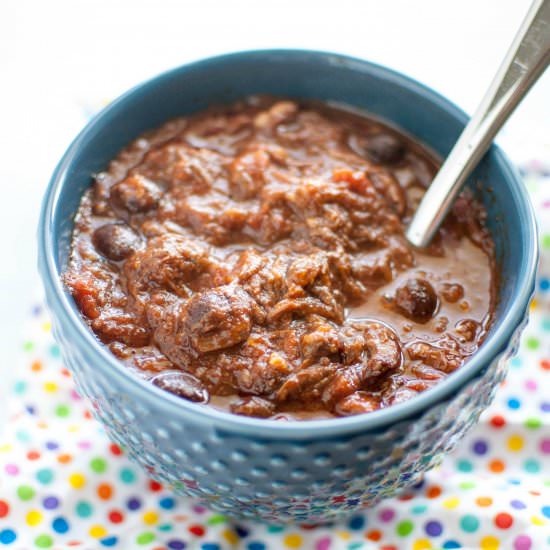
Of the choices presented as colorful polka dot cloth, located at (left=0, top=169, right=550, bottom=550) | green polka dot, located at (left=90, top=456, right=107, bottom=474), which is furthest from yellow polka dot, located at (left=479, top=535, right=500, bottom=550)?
green polka dot, located at (left=90, top=456, right=107, bottom=474)

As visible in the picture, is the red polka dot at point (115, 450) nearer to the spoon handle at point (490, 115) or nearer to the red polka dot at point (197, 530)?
the red polka dot at point (197, 530)

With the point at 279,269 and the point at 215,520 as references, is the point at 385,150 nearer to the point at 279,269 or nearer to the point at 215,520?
the point at 279,269

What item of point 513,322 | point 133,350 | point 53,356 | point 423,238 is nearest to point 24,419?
point 53,356

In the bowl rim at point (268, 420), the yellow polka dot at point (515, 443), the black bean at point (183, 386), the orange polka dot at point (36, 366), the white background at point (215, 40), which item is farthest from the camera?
the white background at point (215, 40)

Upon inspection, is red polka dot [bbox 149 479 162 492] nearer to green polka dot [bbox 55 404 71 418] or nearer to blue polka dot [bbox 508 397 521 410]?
green polka dot [bbox 55 404 71 418]

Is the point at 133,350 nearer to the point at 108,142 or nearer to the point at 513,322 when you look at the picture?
the point at 108,142

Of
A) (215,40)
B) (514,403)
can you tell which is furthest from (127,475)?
(215,40)

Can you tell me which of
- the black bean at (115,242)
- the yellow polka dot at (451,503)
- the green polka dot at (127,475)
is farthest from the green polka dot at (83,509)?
the yellow polka dot at (451,503)
